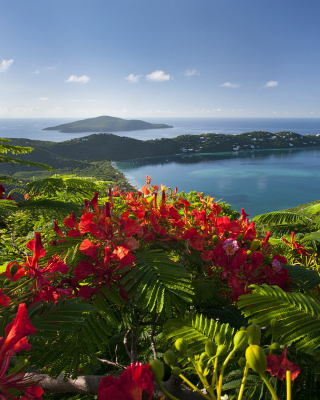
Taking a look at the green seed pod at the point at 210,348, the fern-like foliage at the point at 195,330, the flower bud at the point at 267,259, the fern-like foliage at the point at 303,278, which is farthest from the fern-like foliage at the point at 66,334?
the fern-like foliage at the point at 303,278

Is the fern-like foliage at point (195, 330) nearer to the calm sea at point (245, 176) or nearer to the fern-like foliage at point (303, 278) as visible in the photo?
the fern-like foliage at point (303, 278)

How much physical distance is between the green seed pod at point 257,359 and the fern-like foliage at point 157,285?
33 cm

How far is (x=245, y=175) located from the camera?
52.8 metres

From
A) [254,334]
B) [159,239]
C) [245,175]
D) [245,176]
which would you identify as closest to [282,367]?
[254,334]

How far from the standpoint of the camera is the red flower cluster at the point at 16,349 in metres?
0.43

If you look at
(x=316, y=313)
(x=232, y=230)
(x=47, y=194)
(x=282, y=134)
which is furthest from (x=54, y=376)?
(x=282, y=134)

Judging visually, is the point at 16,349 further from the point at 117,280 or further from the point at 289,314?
the point at 289,314

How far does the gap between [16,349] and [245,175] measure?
56.4m

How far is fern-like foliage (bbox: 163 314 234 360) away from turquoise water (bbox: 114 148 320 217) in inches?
1282

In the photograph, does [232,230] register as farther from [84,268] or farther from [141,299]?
[84,268]

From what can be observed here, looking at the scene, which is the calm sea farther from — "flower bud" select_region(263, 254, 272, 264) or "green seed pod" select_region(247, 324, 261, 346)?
"green seed pod" select_region(247, 324, 261, 346)

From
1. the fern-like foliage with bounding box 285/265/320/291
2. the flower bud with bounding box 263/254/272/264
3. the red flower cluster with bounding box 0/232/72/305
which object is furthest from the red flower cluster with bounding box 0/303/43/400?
the fern-like foliage with bounding box 285/265/320/291

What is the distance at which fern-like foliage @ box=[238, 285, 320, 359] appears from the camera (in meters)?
0.63

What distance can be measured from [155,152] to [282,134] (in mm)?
51673
